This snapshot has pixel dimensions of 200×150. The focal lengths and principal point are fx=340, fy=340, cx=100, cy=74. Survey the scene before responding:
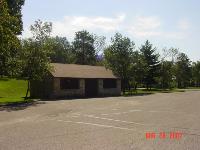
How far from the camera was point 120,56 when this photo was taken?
6031cm

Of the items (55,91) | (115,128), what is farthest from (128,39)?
(115,128)

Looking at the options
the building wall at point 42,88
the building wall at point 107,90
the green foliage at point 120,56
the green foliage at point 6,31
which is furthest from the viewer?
the green foliage at point 120,56

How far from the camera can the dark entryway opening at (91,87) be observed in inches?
1935

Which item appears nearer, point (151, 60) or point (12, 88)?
point (12, 88)

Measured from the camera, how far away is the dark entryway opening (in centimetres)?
4915

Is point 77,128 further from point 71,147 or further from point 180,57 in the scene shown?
point 180,57

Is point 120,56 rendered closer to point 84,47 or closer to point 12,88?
point 12,88

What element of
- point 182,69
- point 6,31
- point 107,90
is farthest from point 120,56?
point 182,69

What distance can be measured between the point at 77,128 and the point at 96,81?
119 ft

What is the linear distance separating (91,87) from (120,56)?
12.5 metres

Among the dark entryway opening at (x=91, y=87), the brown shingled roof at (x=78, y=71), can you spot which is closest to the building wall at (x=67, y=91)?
the brown shingled roof at (x=78, y=71)

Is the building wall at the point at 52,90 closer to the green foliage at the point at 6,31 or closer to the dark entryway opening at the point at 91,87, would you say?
the dark entryway opening at the point at 91,87
